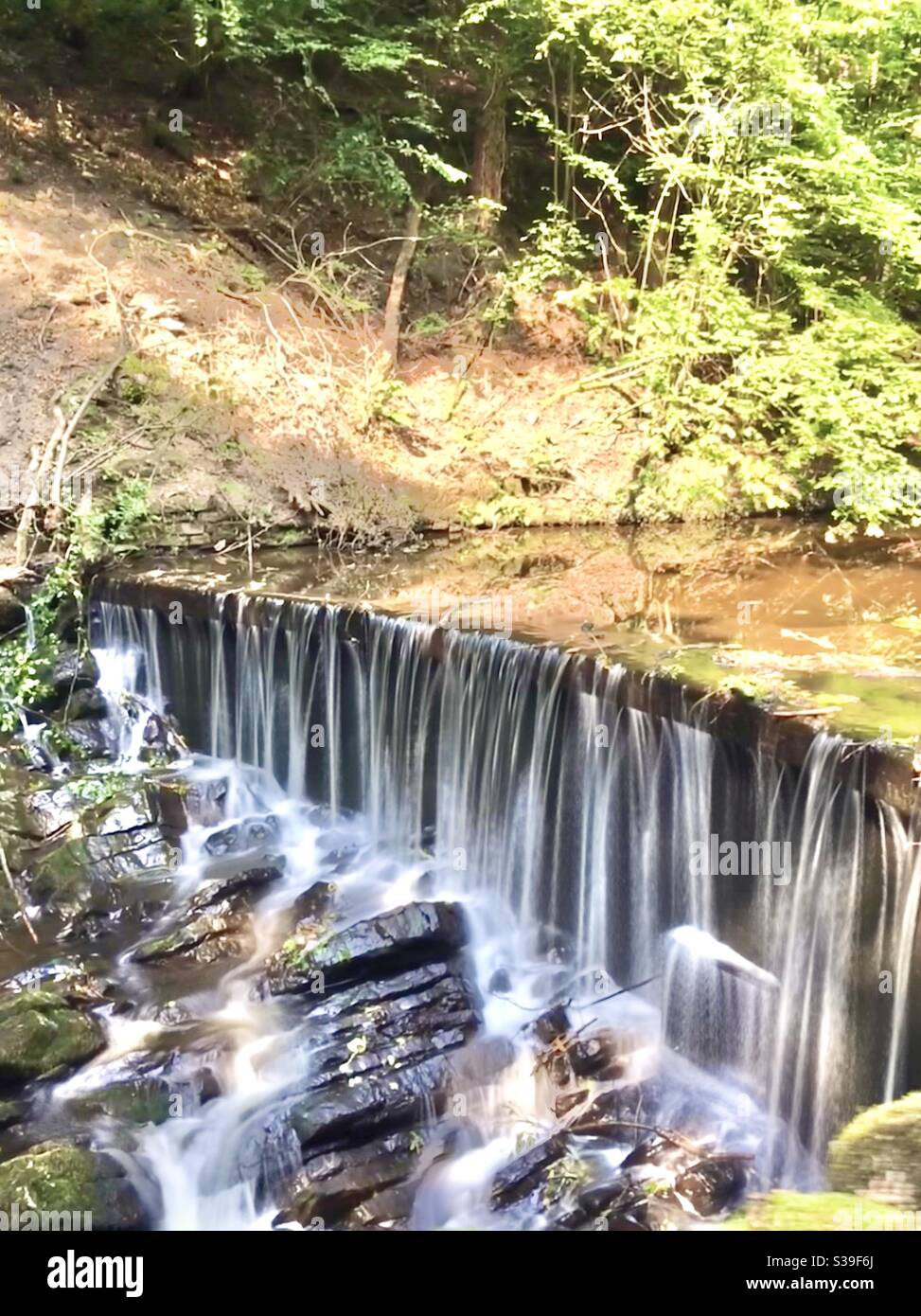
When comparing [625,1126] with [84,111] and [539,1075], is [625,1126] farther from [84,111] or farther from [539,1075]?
[84,111]

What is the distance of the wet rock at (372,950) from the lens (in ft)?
20.1

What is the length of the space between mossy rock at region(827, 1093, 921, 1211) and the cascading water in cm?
200

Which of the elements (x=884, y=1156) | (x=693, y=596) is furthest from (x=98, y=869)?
(x=884, y=1156)

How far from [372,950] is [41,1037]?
1.89 m

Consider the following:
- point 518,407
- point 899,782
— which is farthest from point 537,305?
point 899,782

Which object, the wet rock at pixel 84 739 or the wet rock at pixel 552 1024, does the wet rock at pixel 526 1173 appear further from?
the wet rock at pixel 84 739

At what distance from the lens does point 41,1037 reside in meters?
5.55

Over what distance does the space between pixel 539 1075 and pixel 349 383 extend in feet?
28.4

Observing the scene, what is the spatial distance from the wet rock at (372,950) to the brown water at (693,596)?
199cm

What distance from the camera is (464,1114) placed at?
548 cm

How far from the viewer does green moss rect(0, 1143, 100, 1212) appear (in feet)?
15.1

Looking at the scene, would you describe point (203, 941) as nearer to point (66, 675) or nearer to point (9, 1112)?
point (9, 1112)

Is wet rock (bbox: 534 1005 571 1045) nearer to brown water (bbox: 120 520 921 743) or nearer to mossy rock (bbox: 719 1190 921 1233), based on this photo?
brown water (bbox: 120 520 921 743)

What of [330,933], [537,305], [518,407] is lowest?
[330,933]
